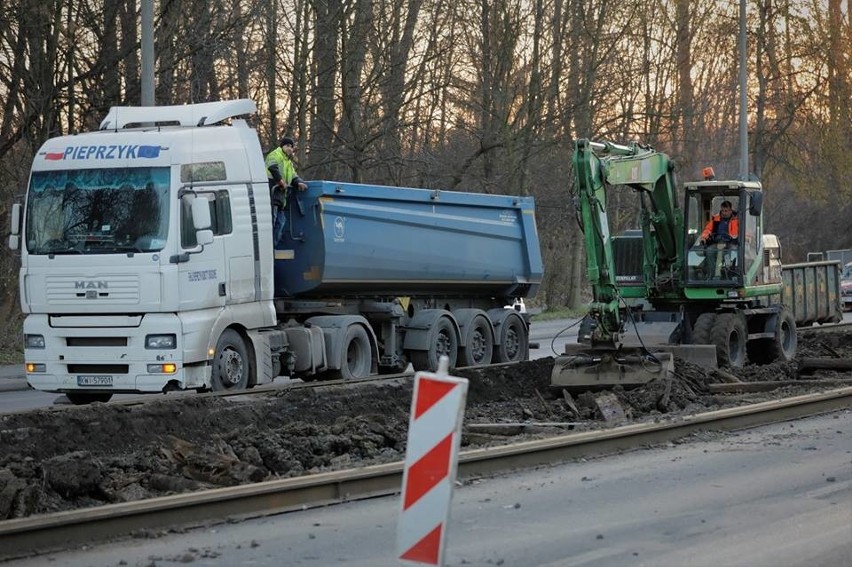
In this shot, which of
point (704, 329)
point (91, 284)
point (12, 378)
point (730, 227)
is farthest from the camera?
point (12, 378)

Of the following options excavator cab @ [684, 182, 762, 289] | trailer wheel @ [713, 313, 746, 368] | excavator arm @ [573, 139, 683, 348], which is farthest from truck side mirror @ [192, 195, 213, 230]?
excavator cab @ [684, 182, 762, 289]

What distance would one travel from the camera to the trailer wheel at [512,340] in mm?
22016

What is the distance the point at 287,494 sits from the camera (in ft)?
32.0

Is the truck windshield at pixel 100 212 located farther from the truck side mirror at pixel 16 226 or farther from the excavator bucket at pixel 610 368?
the excavator bucket at pixel 610 368

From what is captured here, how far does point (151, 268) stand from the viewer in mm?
15859

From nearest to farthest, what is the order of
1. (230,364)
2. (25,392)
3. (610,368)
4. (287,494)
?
(287,494) → (230,364) → (610,368) → (25,392)

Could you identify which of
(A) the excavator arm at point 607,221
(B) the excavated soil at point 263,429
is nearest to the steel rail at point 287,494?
(B) the excavated soil at point 263,429

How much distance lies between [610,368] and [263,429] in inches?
184

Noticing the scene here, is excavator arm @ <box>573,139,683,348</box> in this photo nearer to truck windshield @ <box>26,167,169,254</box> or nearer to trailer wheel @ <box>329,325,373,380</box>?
trailer wheel @ <box>329,325,373,380</box>

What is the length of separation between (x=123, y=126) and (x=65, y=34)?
26.0 feet

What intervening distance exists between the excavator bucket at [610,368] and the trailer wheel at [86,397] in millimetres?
5548

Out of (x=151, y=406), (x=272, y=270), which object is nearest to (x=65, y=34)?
(x=272, y=270)

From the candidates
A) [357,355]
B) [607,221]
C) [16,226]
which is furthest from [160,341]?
[607,221]

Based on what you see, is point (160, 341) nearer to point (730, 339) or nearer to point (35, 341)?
point (35, 341)
